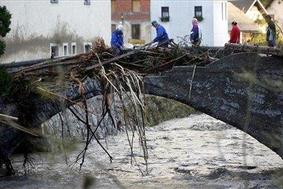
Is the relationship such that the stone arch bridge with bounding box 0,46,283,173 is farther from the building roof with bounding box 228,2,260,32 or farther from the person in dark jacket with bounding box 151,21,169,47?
the building roof with bounding box 228,2,260,32

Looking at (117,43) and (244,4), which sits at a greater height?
(244,4)

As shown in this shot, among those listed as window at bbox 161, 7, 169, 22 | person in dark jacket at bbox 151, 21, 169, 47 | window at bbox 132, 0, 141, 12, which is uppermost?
window at bbox 132, 0, 141, 12

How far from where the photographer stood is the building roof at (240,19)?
58.9 m

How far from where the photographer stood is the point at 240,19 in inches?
2434

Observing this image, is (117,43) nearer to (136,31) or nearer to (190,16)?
(190,16)

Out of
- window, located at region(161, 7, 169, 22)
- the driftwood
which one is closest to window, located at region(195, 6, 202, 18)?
window, located at region(161, 7, 169, 22)

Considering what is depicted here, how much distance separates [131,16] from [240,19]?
9.66 m

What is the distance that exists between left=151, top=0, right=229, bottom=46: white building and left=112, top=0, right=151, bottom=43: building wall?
336 centimetres

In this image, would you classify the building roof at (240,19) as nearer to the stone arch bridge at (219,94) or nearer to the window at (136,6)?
the window at (136,6)

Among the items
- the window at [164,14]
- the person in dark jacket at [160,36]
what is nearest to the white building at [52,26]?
the person in dark jacket at [160,36]

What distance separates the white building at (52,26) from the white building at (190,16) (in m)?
16.2

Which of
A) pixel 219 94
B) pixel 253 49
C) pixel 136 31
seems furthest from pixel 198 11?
pixel 253 49

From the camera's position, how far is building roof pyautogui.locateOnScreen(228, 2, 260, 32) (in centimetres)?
5888

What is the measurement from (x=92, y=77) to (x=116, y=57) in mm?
698
